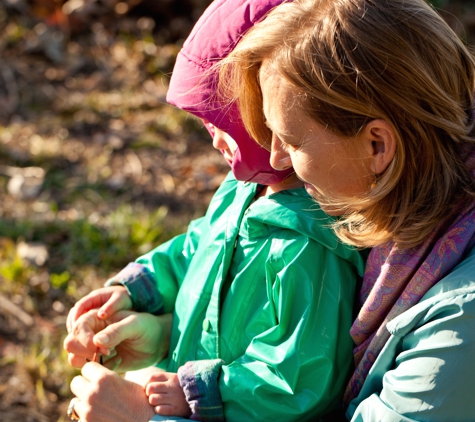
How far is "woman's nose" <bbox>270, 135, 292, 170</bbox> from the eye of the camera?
4.93 ft

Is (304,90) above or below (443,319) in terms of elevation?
above

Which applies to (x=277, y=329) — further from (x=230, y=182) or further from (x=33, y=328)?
(x=33, y=328)

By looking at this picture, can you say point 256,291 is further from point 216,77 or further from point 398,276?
point 216,77

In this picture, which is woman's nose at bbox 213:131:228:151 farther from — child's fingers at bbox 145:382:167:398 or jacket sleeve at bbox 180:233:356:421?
child's fingers at bbox 145:382:167:398

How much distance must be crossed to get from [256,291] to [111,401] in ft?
1.60

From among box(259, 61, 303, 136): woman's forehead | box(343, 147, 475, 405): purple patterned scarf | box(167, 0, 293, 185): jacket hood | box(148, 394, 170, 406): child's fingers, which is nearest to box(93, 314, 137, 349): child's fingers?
box(148, 394, 170, 406): child's fingers

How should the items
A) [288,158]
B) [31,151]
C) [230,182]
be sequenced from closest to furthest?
[288,158], [230,182], [31,151]

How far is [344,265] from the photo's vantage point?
5.35 feet

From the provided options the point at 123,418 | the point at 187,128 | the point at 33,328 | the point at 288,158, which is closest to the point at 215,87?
the point at 288,158

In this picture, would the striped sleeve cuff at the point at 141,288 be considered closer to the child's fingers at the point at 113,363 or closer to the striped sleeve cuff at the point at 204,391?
the child's fingers at the point at 113,363

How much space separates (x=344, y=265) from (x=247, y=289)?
0.26 meters

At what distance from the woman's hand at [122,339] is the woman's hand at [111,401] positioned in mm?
128

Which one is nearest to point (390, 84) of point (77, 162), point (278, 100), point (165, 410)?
point (278, 100)

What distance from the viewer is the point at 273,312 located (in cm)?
162
